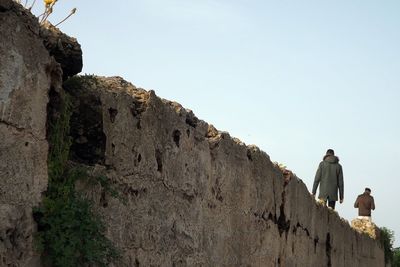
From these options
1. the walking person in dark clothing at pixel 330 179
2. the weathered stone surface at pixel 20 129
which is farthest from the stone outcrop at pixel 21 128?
the walking person in dark clothing at pixel 330 179

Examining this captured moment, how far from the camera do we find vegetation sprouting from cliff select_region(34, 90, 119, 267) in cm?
301

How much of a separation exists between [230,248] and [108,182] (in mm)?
1819

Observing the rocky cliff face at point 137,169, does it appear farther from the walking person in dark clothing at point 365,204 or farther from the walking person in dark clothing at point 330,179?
the walking person in dark clothing at point 365,204

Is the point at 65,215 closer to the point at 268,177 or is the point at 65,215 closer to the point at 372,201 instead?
the point at 268,177

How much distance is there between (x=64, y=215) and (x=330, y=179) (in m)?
8.92

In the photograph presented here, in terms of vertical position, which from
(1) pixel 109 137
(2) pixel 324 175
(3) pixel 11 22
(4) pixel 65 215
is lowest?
(4) pixel 65 215

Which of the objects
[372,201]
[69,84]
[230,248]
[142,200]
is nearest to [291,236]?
[230,248]

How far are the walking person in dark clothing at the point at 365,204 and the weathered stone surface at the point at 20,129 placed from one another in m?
10.6

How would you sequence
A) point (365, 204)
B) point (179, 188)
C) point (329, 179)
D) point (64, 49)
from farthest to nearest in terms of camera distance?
point (365, 204)
point (329, 179)
point (179, 188)
point (64, 49)

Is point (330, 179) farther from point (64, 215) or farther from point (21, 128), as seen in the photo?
Answer: point (21, 128)

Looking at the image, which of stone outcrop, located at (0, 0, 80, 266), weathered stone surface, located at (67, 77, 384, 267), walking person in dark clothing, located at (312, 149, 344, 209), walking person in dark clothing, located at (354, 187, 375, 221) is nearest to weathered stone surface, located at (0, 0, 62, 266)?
stone outcrop, located at (0, 0, 80, 266)

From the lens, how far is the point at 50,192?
10.1 feet

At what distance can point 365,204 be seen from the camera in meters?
13.4

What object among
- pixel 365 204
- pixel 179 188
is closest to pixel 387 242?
pixel 365 204
